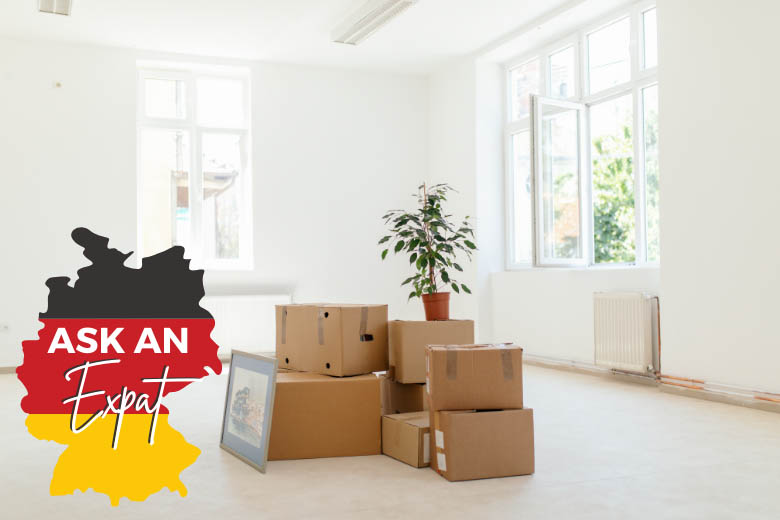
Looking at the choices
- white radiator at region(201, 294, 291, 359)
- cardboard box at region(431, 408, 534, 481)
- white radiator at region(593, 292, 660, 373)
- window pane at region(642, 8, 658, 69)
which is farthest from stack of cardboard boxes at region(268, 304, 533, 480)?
white radiator at region(201, 294, 291, 359)

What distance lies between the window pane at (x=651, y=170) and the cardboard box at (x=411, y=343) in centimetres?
265

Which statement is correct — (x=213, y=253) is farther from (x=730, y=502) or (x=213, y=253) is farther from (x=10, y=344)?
(x=730, y=502)

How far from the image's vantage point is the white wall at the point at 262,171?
6.32 m

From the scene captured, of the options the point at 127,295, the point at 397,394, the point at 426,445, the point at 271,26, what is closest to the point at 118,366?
the point at 127,295

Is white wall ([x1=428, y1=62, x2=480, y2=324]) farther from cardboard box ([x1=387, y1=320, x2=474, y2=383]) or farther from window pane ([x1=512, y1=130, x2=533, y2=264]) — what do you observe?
cardboard box ([x1=387, y1=320, x2=474, y2=383])

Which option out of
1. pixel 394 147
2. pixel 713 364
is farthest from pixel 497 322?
pixel 713 364

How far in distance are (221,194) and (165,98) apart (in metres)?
1.05

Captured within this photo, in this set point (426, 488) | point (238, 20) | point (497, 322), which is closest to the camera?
point (426, 488)

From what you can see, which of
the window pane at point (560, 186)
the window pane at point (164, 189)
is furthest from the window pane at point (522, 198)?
the window pane at point (164, 189)

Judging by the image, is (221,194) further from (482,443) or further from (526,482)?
(526,482)

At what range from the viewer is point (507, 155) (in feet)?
23.0

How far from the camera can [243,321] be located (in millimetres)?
6793

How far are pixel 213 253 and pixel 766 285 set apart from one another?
15.9ft

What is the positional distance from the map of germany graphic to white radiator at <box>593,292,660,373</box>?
117 inches
